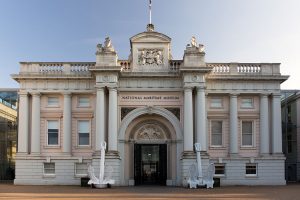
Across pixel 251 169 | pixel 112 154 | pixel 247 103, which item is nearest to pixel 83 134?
pixel 112 154

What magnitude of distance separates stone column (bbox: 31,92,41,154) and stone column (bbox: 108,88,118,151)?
6111 millimetres

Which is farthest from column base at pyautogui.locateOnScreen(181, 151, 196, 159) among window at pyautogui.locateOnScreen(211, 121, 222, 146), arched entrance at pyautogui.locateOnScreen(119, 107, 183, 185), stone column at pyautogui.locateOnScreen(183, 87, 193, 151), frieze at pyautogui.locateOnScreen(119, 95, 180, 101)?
frieze at pyautogui.locateOnScreen(119, 95, 180, 101)

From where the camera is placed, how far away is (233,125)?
131ft

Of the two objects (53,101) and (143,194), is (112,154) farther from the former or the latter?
(143,194)

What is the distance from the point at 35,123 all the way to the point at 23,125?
97 cm

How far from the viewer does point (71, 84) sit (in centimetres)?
4009

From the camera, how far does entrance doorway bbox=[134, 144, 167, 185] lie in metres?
40.2

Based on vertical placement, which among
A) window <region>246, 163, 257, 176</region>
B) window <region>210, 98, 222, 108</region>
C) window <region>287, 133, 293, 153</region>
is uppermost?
window <region>210, 98, 222, 108</region>

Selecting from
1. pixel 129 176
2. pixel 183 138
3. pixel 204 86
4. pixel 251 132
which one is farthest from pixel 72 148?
pixel 251 132

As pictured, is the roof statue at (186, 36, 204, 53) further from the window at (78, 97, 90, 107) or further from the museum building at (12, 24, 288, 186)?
the window at (78, 97, 90, 107)

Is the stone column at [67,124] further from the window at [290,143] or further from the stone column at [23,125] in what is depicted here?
the window at [290,143]

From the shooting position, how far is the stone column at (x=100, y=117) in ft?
124

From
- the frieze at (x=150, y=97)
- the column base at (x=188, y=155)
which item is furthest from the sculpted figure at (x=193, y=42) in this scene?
the column base at (x=188, y=155)

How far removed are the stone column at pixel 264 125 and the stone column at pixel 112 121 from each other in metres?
11.8
